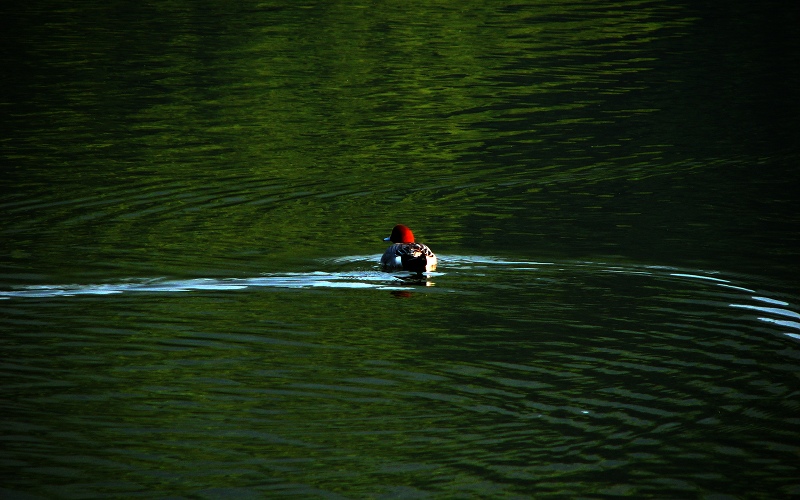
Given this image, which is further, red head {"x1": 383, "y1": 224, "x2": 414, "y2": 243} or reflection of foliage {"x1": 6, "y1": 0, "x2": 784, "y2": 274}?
reflection of foliage {"x1": 6, "y1": 0, "x2": 784, "y2": 274}

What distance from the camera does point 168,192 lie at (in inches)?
870

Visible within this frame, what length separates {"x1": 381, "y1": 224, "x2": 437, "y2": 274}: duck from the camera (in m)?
15.6

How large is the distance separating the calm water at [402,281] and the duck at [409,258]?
0.70 feet

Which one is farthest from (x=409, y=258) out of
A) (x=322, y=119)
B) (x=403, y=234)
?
(x=322, y=119)

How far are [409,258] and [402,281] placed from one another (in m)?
0.32

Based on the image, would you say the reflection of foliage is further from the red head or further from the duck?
the duck

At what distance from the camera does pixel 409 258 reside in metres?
15.5

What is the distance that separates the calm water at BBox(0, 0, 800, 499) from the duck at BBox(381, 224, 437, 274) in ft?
0.70

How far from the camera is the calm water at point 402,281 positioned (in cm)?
983

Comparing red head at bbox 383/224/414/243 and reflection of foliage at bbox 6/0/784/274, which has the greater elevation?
reflection of foliage at bbox 6/0/784/274

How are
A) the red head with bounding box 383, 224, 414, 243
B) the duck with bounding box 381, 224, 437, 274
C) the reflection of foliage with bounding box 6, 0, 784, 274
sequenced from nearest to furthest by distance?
the duck with bounding box 381, 224, 437, 274 → the red head with bounding box 383, 224, 414, 243 → the reflection of foliage with bounding box 6, 0, 784, 274

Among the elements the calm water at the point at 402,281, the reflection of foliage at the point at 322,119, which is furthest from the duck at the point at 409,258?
the reflection of foliage at the point at 322,119

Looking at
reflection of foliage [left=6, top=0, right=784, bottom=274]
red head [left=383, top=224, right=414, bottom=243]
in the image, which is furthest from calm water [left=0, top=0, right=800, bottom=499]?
red head [left=383, top=224, right=414, bottom=243]

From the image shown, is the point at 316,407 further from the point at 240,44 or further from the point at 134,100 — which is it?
the point at 240,44
